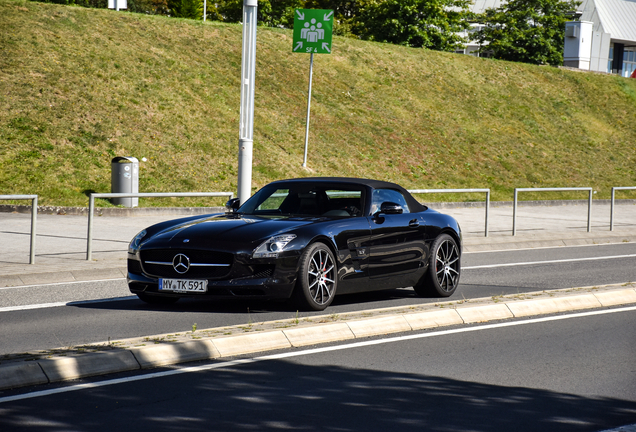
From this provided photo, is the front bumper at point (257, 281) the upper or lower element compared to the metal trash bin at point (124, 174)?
lower

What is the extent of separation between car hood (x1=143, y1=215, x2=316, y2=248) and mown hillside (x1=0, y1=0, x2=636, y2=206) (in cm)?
1455

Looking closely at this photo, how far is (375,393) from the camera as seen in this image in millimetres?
5637

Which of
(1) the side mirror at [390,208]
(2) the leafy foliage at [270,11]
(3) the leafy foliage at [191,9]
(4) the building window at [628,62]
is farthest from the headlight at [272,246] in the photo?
(4) the building window at [628,62]

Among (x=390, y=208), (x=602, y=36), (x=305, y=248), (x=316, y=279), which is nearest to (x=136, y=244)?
(x=305, y=248)

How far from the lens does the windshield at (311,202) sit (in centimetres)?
956

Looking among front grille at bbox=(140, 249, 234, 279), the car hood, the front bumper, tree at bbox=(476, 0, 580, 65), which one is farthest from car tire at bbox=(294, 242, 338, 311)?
tree at bbox=(476, 0, 580, 65)

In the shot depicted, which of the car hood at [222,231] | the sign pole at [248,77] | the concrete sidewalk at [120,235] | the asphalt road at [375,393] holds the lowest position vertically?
the concrete sidewalk at [120,235]

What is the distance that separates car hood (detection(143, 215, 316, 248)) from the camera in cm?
855

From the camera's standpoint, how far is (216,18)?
67375 mm

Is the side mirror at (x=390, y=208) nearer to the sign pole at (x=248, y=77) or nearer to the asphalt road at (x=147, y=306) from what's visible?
the asphalt road at (x=147, y=306)

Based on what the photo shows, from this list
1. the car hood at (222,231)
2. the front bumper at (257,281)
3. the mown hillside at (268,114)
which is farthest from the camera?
the mown hillside at (268,114)

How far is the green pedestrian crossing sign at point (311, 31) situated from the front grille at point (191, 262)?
2100 cm

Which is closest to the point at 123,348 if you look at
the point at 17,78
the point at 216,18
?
the point at 17,78

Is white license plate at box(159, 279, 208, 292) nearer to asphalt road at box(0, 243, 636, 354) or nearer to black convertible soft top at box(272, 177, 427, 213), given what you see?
asphalt road at box(0, 243, 636, 354)
